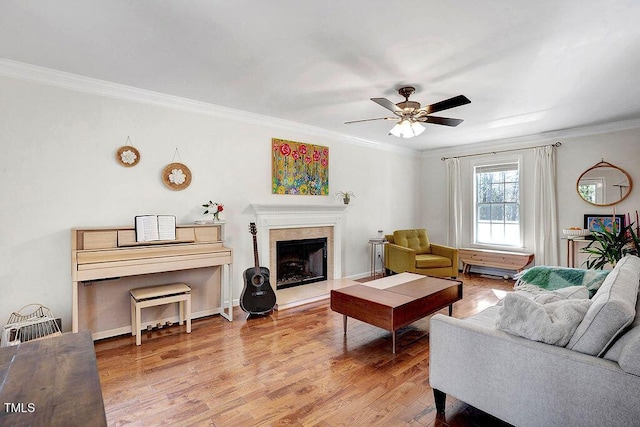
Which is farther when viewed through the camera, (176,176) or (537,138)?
(537,138)

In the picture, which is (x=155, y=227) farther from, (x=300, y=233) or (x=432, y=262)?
(x=432, y=262)

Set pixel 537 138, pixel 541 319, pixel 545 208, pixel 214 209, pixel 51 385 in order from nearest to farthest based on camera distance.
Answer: pixel 51 385, pixel 541 319, pixel 214 209, pixel 545 208, pixel 537 138

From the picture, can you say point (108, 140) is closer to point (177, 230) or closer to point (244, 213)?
point (177, 230)

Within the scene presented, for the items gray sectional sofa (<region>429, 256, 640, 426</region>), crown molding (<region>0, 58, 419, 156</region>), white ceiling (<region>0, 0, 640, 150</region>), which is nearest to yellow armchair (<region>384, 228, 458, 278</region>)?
crown molding (<region>0, 58, 419, 156</region>)

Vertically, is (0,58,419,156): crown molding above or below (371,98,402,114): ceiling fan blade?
above

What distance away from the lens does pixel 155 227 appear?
322 centimetres

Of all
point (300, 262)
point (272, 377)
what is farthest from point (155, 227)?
point (300, 262)

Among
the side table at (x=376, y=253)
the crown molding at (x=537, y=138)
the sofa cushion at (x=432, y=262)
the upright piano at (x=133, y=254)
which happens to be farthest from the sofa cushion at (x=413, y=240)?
the upright piano at (x=133, y=254)

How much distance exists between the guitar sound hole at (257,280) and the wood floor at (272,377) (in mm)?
424

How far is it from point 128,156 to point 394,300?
299 centimetres

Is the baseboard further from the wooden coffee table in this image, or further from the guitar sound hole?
the wooden coffee table

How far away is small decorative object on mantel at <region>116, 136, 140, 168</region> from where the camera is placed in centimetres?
317

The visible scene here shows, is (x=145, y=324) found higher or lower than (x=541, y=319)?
lower

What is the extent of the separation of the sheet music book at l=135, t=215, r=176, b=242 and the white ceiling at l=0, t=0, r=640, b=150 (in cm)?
133
